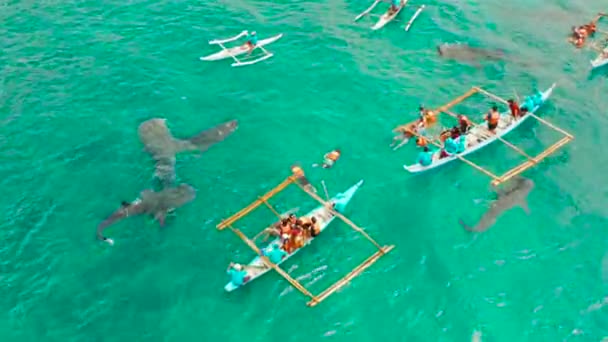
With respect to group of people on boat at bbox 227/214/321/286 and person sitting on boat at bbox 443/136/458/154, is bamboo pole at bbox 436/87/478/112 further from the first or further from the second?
group of people on boat at bbox 227/214/321/286

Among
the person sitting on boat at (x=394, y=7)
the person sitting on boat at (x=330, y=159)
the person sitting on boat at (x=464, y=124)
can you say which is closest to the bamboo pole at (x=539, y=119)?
the person sitting on boat at (x=464, y=124)

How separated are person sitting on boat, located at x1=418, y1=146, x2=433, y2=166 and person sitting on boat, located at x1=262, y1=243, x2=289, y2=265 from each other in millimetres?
12904

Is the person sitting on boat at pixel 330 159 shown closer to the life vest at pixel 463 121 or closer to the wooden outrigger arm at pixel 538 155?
the life vest at pixel 463 121

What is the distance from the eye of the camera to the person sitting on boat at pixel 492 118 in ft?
142

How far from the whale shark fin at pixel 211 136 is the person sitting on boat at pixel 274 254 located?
481 inches

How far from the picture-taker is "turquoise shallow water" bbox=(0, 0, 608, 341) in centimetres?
3303

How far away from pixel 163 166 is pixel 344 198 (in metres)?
13.8

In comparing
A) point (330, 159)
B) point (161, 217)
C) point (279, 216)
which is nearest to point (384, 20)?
point (330, 159)

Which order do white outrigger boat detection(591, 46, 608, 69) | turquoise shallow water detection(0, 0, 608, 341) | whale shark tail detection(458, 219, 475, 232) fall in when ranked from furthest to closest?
white outrigger boat detection(591, 46, 608, 69) → whale shark tail detection(458, 219, 475, 232) → turquoise shallow water detection(0, 0, 608, 341)

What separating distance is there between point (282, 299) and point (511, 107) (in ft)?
80.5

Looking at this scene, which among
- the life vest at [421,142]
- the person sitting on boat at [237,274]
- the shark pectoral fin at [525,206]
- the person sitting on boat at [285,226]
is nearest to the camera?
the person sitting on boat at [237,274]

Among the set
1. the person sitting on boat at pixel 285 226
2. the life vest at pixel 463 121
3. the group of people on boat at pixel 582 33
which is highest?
the group of people on boat at pixel 582 33

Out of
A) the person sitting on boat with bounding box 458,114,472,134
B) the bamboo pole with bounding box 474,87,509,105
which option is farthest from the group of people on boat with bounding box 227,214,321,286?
the bamboo pole with bounding box 474,87,509,105

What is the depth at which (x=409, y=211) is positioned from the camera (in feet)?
127
